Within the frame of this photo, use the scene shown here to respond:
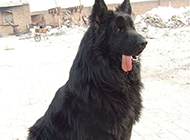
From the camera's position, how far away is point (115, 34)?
289 centimetres

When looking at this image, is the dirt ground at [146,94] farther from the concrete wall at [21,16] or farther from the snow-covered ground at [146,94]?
the concrete wall at [21,16]

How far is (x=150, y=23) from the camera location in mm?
22859

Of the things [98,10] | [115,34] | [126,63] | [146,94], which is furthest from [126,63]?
[146,94]

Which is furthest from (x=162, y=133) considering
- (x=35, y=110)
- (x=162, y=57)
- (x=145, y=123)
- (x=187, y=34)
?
(x=187, y=34)

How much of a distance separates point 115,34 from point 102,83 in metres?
0.65

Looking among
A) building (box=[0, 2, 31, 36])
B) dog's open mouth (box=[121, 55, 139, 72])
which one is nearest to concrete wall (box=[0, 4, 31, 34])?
building (box=[0, 2, 31, 36])

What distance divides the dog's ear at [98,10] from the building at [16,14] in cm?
5211

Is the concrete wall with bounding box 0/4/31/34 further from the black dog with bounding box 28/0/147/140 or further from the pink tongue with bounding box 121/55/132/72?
the pink tongue with bounding box 121/55/132/72

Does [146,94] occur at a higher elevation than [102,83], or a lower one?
lower

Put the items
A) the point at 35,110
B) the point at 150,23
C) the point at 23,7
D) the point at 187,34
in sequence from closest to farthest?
the point at 35,110 < the point at 187,34 < the point at 150,23 < the point at 23,7

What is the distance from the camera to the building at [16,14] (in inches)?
2071

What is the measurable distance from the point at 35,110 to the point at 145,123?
2858mm

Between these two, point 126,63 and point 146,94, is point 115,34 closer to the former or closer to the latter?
point 126,63

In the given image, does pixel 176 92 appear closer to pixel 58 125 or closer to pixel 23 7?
pixel 58 125
